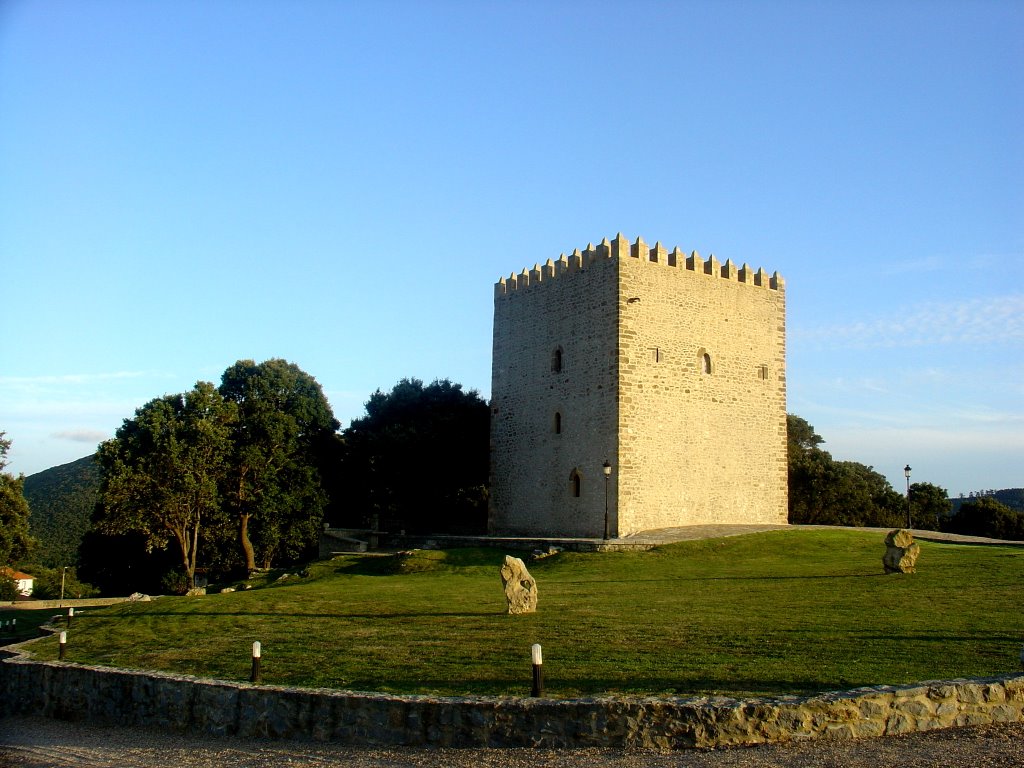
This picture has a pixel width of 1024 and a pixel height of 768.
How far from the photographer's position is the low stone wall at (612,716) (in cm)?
848

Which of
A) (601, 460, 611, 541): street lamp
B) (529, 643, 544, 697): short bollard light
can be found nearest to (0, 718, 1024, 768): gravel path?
(529, 643, 544, 697): short bollard light

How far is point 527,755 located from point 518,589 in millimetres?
6719

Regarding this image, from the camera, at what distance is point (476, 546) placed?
29.0 m

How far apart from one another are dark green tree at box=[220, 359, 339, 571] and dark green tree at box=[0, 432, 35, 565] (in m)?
7.50

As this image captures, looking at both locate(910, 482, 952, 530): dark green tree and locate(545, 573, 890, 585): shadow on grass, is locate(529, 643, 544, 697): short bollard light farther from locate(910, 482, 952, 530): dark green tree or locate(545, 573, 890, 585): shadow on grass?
locate(910, 482, 952, 530): dark green tree

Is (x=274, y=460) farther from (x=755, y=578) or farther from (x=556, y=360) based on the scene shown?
(x=755, y=578)

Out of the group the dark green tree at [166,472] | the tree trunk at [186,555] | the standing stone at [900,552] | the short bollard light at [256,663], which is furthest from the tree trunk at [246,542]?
the short bollard light at [256,663]

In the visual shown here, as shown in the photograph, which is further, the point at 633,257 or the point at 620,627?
the point at 633,257

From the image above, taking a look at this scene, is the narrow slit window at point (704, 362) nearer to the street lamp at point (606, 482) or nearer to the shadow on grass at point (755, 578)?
the street lamp at point (606, 482)

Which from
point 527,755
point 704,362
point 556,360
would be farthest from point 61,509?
point 527,755

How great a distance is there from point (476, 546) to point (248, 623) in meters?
12.7

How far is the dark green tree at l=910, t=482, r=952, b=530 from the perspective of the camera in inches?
2044

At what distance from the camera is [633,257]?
30.3 metres

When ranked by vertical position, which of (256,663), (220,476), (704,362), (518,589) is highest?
(704,362)
